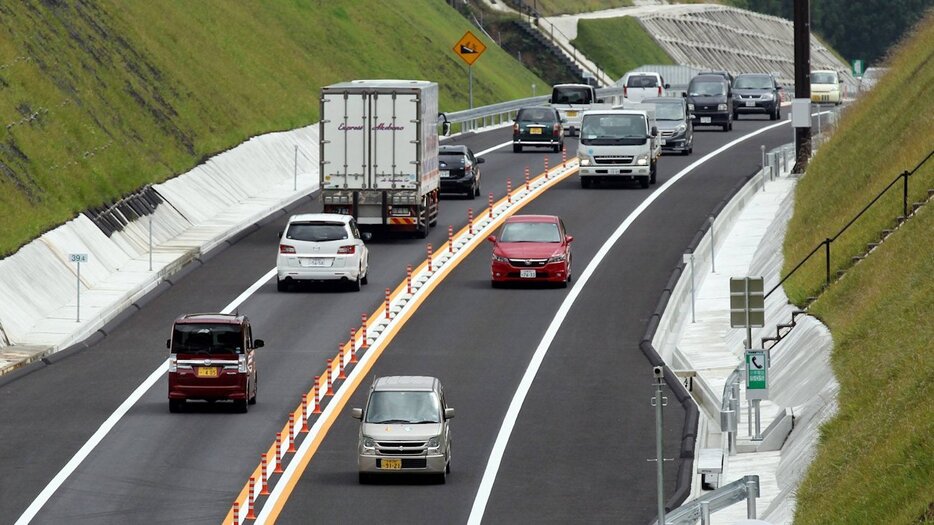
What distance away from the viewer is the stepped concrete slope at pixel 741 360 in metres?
27.9

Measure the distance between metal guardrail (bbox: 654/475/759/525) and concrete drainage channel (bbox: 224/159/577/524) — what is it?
19.2ft

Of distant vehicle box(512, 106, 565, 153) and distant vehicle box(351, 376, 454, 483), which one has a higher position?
distant vehicle box(512, 106, 565, 153)

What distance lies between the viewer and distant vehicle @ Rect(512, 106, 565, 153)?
226 feet

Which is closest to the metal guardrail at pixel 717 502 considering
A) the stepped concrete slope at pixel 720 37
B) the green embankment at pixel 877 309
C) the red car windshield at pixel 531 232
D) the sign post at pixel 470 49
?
the green embankment at pixel 877 309

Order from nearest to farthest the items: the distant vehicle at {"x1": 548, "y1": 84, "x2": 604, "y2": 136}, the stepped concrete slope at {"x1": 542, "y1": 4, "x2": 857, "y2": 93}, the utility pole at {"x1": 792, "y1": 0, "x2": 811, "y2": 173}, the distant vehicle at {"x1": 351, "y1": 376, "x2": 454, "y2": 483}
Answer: the distant vehicle at {"x1": 351, "y1": 376, "x2": 454, "y2": 483} → the utility pole at {"x1": 792, "y1": 0, "x2": 811, "y2": 173} → the distant vehicle at {"x1": 548, "y1": 84, "x2": 604, "y2": 136} → the stepped concrete slope at {"x1": 542, "y1": 4, "x2": 857, "y2": 93}

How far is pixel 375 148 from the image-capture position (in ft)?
156

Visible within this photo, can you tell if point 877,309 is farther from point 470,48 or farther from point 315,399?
point 470,48

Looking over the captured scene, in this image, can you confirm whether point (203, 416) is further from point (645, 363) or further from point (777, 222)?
point (777, 222)

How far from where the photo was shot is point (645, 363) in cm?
3653

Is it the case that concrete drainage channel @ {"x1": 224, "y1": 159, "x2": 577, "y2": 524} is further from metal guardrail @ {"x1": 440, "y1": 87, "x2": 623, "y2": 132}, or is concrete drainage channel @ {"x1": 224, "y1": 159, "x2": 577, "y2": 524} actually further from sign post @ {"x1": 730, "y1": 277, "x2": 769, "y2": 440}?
metal guardrail @ {"x1": 440, "y1": 87, "x2": 623, "y2": 132}

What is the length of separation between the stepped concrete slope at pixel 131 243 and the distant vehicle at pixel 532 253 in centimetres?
798

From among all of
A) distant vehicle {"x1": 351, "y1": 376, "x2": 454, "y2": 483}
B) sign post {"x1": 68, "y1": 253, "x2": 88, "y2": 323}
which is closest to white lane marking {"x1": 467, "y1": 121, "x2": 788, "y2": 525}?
distant vehicle {"x1": 351, "y1": 376, "x2": 454, "y2": 483}

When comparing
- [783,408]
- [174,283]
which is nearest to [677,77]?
[174,283]

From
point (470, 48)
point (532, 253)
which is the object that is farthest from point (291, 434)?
point (470, 48)
